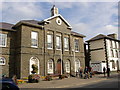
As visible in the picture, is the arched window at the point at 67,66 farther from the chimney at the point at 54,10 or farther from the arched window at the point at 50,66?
the chimney at the point at 54,10

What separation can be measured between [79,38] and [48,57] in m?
8.82

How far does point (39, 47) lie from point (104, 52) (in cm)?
1660

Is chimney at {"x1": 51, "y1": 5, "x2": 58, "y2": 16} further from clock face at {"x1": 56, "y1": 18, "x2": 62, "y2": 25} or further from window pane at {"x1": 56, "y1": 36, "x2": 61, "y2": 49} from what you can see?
window pane at {"x1": 56, "y1": 36, "x2": 61, "y2": 49}

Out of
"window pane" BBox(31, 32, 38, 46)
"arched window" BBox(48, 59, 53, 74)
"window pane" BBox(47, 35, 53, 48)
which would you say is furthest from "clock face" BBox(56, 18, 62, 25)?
"arched window" BBox(48, 59, 53, 74)

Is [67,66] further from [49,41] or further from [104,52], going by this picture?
[104,52]

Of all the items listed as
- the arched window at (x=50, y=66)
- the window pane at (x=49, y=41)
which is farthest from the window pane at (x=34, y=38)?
the arched window at (x=50, y=66)

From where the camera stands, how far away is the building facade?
A: 103 ft

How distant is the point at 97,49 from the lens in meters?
33.9

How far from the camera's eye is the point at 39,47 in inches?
866

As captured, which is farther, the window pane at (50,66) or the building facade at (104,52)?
the building facade at (104,52)

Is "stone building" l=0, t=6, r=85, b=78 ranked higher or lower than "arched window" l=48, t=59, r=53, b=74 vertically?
higher

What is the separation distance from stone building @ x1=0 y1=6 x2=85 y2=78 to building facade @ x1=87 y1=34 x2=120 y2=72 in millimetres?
7812

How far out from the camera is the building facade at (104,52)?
3147cm

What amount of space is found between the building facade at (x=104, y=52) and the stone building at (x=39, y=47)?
7812mm
